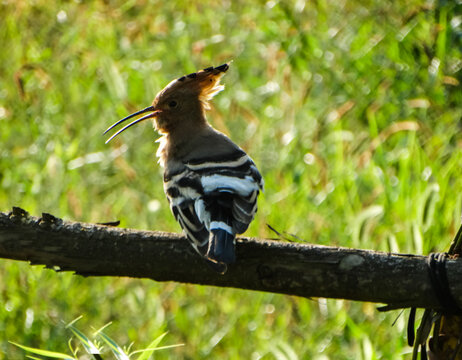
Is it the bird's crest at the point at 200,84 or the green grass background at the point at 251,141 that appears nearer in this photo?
the bird's crest at the point at 200,84

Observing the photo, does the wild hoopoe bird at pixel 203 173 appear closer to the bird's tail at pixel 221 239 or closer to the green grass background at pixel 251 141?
the bird's tail at pixel 221 239

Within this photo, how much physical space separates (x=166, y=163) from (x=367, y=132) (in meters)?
1.49

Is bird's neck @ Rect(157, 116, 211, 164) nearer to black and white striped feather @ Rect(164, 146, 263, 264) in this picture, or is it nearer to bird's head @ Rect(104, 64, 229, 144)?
bird's head @ Rect(104, 64, 229, 144)

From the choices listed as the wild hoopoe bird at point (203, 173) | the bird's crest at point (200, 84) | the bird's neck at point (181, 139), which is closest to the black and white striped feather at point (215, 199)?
the wild hoopoe bird at point (203, 173)

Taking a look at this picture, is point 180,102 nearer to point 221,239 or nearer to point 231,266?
point 221,239

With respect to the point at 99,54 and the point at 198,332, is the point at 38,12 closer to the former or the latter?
the point at 99,54

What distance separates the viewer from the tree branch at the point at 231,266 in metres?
Answer: 1.65

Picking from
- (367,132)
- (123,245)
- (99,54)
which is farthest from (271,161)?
(123,245)

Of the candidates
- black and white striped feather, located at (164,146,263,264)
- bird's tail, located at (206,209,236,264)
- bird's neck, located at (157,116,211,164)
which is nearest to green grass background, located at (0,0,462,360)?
bird's neck, located at (157,116,211,164)

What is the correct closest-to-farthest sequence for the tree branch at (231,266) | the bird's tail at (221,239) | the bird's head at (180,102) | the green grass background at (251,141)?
1. the tree branch at (231,266)
2. the bird's tail at (221,239)
3. the bird's head at (180,102)
4. the green grass background at (251,141)

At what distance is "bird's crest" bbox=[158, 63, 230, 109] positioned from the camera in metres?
2.94

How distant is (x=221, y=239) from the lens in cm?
192

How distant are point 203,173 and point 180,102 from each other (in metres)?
0.68

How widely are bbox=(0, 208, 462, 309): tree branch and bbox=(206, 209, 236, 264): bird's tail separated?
0.03 metres
